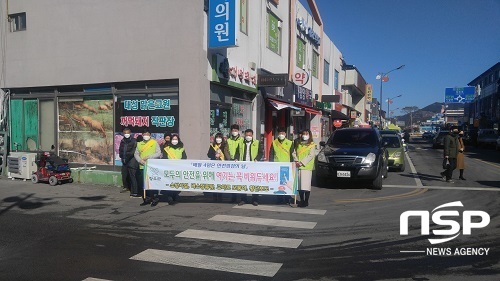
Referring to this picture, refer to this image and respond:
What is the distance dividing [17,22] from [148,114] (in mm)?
7390

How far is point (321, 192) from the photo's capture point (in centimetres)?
1076

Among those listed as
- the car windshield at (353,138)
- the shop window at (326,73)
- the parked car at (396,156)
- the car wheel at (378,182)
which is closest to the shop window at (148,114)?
the car windshield at (353,138)

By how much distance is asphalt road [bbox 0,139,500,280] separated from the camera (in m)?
4.69

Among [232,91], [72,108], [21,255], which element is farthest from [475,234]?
[72,108]

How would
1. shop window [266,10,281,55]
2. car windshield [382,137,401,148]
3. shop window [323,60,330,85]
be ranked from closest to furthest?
1. car windshield [382,137,401,148]
2. shop window [266,10,281,55]
3. shop window [323,60,330,85]

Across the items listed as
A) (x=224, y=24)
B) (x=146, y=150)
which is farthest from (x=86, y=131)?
(x=224, y=24)

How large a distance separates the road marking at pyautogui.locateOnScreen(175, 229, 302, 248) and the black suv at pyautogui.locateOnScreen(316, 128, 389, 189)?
5222 mm

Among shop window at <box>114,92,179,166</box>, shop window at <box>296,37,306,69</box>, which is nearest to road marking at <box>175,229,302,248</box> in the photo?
shop window at <box>114,92,179,166</box>

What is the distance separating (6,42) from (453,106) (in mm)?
177596

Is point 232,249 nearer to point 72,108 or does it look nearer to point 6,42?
point 72,108

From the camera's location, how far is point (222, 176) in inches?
345

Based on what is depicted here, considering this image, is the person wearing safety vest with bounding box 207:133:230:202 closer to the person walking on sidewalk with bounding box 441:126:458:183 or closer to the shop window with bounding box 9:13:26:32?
the person walking on sidewalk with bounding box 441:126:458:183

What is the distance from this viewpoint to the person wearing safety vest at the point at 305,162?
8508 millimetres

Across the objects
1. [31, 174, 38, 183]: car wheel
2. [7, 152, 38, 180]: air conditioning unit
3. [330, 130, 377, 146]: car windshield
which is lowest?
[31, 174, 38, 183]: car wheel
